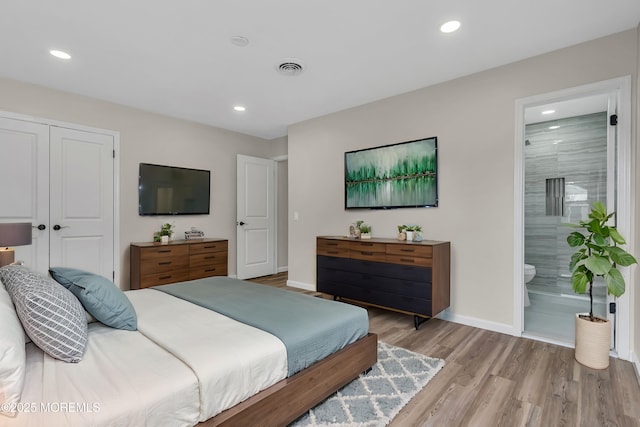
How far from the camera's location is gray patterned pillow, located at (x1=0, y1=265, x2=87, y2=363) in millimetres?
1278

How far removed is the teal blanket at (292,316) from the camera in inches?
67.0

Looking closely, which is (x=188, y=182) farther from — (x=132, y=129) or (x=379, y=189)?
(x=379, y=189)

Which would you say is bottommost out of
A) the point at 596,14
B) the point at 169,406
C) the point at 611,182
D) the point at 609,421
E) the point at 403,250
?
the point at 609,421

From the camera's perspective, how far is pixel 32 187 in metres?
3.41

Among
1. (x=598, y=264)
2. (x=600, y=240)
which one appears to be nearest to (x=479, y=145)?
(x=600, y=240)

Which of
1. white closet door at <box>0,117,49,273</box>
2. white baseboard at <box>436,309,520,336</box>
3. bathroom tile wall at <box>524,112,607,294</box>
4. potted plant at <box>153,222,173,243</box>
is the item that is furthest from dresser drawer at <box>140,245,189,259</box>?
bathroom tile wall at <box>524,112,607,294</box>

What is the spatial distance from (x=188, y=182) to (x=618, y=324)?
16.6 ft

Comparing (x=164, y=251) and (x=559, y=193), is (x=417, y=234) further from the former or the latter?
(x=164, y=251)

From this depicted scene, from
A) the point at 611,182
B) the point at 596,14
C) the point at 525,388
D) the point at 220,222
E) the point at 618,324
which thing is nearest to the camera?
the point at 525,388

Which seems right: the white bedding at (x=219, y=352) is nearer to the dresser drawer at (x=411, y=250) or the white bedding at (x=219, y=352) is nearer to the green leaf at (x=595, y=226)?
the dresser drawer at (x=411, y=250)

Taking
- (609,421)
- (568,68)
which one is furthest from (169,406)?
(568,68)

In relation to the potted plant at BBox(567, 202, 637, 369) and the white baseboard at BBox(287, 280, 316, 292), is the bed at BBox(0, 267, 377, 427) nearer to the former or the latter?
the potted plant at BBox(567, 202, 637, 369)

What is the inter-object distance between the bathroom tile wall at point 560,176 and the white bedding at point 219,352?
4502 mm

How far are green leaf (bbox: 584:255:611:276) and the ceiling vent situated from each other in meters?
2.88
